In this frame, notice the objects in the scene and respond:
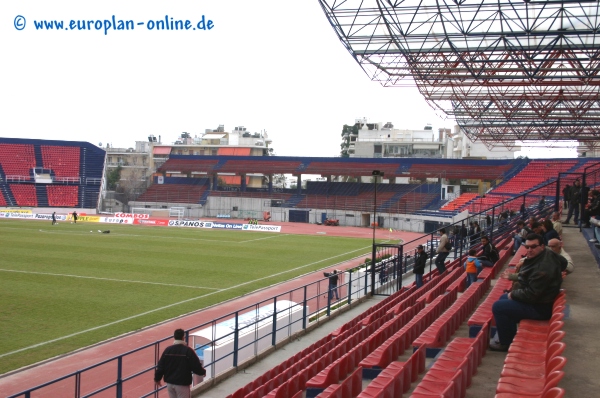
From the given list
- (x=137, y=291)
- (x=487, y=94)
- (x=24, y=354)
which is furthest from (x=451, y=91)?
(x=24, y=354)

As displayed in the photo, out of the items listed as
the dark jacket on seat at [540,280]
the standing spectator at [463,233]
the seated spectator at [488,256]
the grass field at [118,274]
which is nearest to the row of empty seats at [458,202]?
the grass field at [118,274]

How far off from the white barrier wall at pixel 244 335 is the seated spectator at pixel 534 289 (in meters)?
5.50

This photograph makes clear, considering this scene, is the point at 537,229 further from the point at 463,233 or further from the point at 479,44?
the point at 479,44

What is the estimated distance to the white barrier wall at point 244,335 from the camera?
11.1 m

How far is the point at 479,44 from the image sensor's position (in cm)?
2217

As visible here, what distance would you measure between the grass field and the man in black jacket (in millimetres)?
7266

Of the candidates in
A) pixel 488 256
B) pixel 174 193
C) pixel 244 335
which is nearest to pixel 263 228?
pixel 174 193

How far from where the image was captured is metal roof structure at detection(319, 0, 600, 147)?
63.0 ft

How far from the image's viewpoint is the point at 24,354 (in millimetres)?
14484

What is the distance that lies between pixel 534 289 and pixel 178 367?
4.49 m

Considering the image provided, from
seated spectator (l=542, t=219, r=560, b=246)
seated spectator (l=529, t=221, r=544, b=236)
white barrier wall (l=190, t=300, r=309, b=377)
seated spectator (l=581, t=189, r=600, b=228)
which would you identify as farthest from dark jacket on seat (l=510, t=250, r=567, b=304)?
seated spectator (l=581, t=189, r=600, b=228)

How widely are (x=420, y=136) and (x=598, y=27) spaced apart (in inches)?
2706

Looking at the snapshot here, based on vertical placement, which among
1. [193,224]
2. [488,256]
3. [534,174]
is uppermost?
[534,174]

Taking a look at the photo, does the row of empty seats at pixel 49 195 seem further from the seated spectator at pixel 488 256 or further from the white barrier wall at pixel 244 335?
the seated spectator at pixel 488 256
